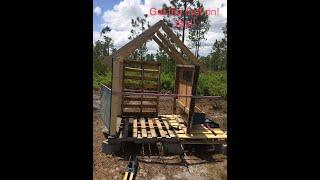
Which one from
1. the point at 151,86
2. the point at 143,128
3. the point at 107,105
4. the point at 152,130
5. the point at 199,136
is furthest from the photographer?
the point at 151,86

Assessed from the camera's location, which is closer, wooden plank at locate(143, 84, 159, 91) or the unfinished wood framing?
the unfinished wood framing

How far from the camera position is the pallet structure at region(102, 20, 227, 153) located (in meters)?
7.03

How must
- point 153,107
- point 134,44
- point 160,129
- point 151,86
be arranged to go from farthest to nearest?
point 151,86 < point 153,107 < point 160,129 < point 134,44

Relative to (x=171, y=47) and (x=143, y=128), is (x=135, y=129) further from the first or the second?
(x=171, y=47)

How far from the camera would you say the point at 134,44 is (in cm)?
716

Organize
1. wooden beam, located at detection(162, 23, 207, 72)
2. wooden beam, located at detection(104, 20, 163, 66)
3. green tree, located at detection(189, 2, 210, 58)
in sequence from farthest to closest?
1. green tree, located at detection(189, 2, 210, 58)
2. wooden beam, located at detection(162, 23, 207, 72)
3. wooden beam, located at detection(104, 20, 163, 66)

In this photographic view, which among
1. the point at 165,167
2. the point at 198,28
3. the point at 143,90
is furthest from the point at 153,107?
the point at 198,28

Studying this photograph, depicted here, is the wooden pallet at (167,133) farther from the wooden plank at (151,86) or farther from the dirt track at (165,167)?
the wooden plank at (151,86)

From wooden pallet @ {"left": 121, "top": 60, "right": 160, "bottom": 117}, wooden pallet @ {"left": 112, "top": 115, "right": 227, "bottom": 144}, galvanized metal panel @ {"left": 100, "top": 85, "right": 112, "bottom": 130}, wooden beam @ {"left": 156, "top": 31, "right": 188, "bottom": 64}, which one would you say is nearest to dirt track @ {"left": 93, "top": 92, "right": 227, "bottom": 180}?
wooden pallet @ {"left": 112, "top": 115, "right": 227, "bottom": 144}

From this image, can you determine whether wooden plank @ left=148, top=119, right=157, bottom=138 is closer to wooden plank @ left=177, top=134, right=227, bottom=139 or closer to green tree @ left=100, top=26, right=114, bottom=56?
wooden plank @ left=177, top=134, right=227, bottom=139

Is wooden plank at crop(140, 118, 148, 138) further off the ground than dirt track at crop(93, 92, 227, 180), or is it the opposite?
wooden plank at crop(140, 118, 148, 138)

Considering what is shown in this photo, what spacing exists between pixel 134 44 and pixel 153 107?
2807mm
